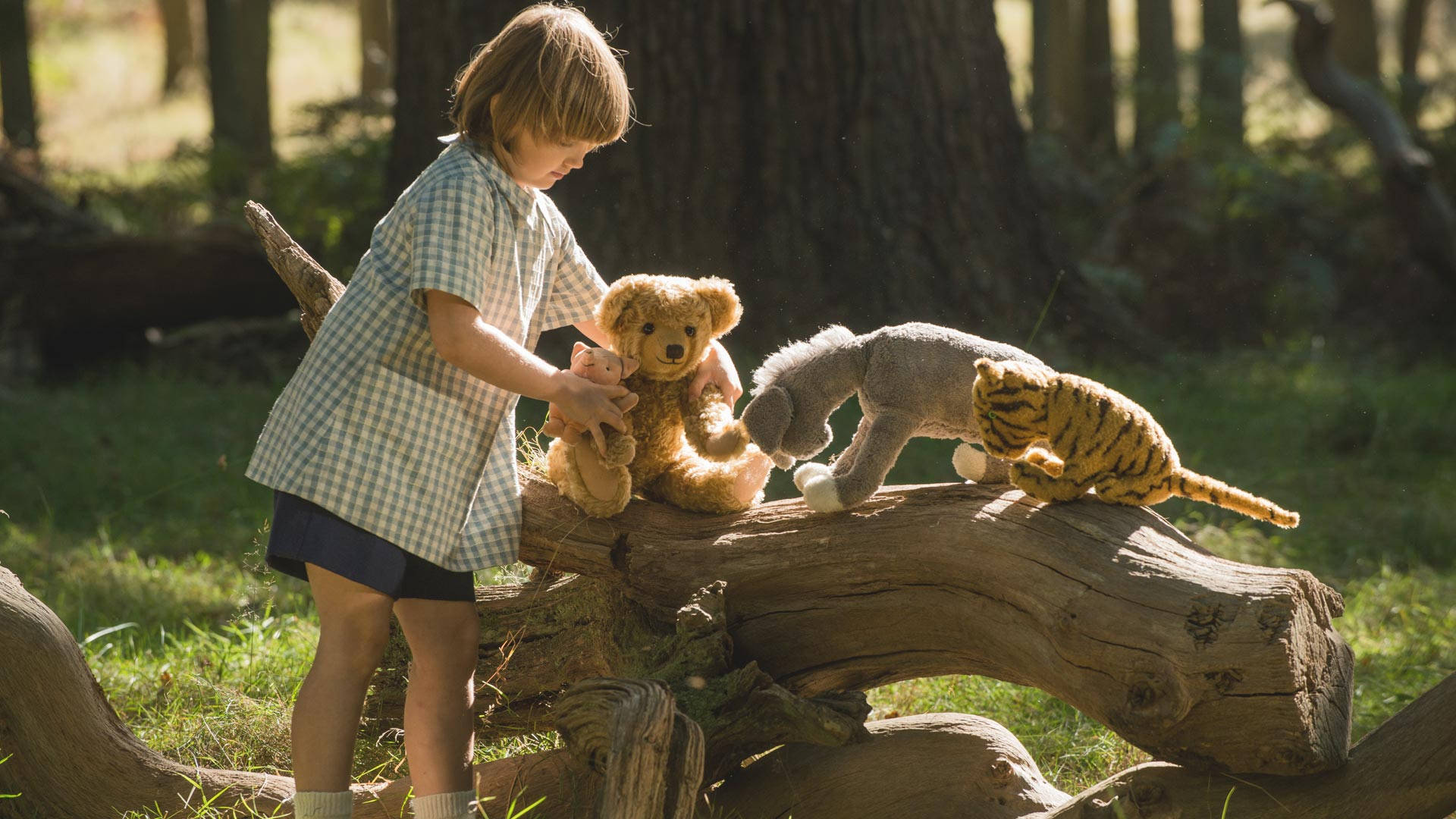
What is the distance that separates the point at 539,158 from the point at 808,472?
88 cm

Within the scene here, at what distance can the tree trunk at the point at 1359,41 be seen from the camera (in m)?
12.1

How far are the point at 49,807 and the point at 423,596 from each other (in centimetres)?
103

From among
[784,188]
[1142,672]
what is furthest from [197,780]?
[784,188]

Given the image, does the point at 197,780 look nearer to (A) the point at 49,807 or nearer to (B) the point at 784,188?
(A) the point at 49,807

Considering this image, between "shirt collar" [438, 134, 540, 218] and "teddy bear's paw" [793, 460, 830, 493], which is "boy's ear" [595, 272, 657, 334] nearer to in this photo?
"shirt collar" [438, 134, 540, 218]

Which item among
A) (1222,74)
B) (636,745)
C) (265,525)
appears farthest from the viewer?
(1222,74)

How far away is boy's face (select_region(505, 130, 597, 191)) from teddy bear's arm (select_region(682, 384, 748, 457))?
564 mm

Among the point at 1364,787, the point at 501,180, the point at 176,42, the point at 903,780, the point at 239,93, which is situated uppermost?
the point at 501,180

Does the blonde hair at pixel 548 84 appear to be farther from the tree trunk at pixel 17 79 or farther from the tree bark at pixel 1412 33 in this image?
the tree bark at pixel 1412 33

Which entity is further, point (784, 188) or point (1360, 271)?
point (1360, 271)

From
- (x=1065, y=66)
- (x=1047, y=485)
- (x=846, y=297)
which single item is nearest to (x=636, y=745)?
(x=1047, y=485)

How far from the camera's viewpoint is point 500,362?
8.03 feet

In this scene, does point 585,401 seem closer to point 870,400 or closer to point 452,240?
point 452,240

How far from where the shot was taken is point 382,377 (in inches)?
102
